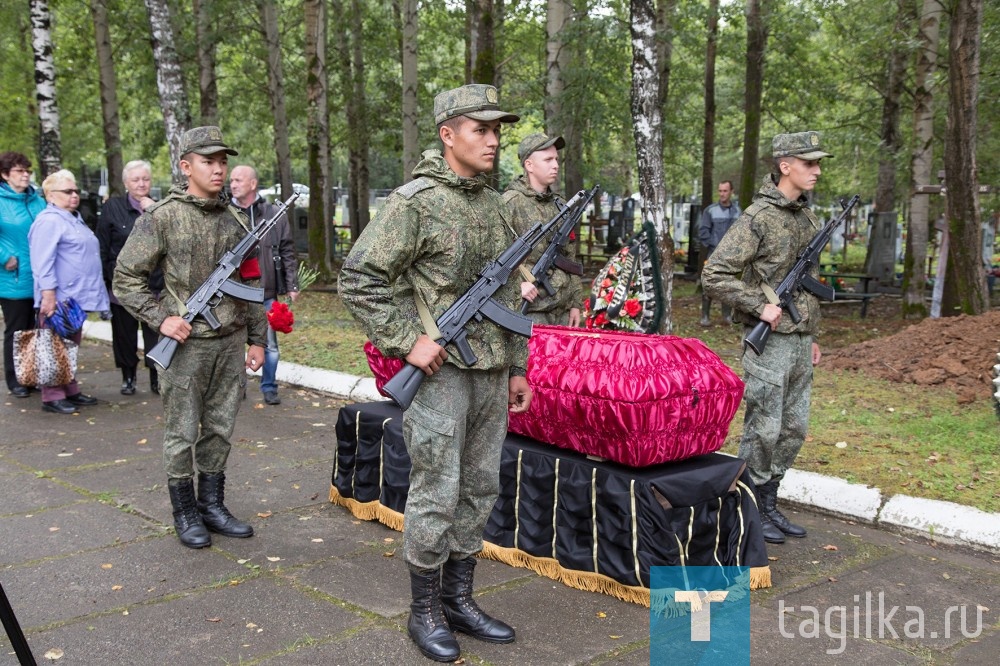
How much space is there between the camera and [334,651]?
13.5 feet

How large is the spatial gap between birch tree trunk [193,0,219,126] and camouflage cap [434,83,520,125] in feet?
55.7

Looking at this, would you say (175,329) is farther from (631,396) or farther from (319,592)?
(631,396)

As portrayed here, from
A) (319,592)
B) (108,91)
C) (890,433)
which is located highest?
(108,91)

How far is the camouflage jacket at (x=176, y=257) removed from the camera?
5281mm

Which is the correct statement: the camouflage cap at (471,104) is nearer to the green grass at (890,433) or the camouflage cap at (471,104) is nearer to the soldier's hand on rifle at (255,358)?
the soldier's hand on rifle at (255,358)

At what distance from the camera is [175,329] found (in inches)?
204

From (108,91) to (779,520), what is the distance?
19.7m

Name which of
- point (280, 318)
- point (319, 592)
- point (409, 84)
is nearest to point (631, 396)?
point (319, 592)

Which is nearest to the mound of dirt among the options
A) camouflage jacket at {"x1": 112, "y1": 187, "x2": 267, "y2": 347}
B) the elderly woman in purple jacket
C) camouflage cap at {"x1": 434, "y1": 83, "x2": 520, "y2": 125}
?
camouflage cap at {"x1": 434, "y1": 83, "x2": 520, "y2": 125}

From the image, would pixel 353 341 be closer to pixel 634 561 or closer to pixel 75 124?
pixel 634 561

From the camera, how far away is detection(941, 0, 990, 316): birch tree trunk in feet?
36.1

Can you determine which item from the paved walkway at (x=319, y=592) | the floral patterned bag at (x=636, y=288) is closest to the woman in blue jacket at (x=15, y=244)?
the paved walkway at (x=319, y=592)

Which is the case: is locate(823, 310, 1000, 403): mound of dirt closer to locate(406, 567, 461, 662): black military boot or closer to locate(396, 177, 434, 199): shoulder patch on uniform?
locate(406, 567, 461, 662): black military boot

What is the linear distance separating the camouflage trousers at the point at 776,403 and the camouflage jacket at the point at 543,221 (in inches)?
64.9
